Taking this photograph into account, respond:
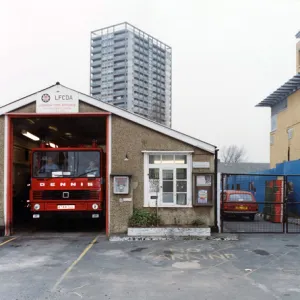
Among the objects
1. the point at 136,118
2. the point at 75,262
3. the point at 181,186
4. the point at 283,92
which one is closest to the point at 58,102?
the point at 136,118

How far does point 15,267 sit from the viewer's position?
847cm

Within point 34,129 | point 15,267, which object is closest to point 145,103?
point 34,129

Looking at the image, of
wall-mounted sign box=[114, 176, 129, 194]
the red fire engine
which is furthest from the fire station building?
the red fire engine

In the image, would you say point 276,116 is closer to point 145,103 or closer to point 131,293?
point 131,293

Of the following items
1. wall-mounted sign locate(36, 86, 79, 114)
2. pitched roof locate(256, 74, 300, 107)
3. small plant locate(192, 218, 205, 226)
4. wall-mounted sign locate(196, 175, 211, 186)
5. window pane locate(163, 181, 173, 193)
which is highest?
pitched roof locate(256, 74, 300, 107)

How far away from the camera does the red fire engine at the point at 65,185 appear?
13.1 m

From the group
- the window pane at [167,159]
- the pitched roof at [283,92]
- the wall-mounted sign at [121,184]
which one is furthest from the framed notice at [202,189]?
the pitched roof at [283,92]

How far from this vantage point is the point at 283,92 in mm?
26219

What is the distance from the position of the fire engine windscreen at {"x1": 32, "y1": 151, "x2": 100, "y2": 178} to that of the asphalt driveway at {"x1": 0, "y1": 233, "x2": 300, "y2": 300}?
2.39 m

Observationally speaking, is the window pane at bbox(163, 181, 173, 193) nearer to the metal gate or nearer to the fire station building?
the fire station building

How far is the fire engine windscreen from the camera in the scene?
13227 millimetres

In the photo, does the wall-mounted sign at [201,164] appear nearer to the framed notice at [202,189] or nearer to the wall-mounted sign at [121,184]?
the framed notice at [202,189]

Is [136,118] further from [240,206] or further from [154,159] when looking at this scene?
[240,206]

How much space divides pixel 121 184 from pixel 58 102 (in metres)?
3.59
